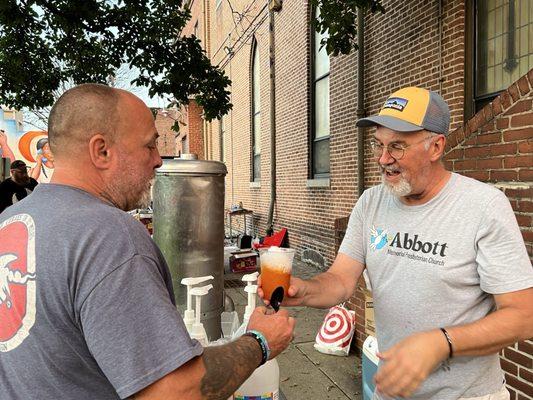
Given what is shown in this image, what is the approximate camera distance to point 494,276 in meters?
1.70

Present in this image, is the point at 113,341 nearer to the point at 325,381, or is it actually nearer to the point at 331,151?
the point at 325,381

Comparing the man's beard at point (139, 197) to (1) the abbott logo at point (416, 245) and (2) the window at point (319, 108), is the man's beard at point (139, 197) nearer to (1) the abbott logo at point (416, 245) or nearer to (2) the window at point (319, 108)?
(1) the abbott logo at point (416, 245)

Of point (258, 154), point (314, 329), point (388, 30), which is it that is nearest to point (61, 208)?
point (314, 329)

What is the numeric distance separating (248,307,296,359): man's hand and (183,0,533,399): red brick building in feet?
7.44

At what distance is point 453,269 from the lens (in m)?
1.81

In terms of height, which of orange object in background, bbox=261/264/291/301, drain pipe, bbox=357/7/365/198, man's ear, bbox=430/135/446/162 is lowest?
orange object in background, bbox=261/264/291/301

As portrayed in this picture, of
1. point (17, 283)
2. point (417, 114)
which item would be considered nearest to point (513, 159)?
point (417, 114)

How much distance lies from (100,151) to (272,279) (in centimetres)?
91

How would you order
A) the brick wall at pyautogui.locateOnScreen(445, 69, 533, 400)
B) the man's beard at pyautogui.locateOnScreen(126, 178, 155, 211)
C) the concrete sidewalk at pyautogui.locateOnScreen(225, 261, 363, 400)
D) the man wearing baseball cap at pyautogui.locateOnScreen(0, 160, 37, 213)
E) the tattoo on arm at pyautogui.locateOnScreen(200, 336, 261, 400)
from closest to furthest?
the tattoo on arm at pyautogui.locateOnScreen(200, 336, 261, 400) → the man's beard at pyautogui.locateOnScreen(126, 178, 155, 211) → the brick wall at pyautogui.locateOnScreen(445, 69, 533, 400) → the concrete sidewalk at pyautogui.locateOnScreen(225, 261, 363, 400) → the man wearing baseball cap at pyautogui.locateOnScreen(0, 160, 37, 213)

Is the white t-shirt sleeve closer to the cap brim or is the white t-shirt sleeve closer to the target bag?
the cap brim

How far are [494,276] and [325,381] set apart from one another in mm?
3124

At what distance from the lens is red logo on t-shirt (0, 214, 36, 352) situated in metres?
1.26

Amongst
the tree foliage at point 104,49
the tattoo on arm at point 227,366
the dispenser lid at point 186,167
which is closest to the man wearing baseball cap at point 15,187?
the tree foliage at point 104,49

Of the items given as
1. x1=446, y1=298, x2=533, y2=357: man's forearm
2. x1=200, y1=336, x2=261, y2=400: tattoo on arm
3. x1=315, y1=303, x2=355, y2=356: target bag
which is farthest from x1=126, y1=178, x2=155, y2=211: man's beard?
x1=315, y1=303, x2=355, y2=356: target bag
